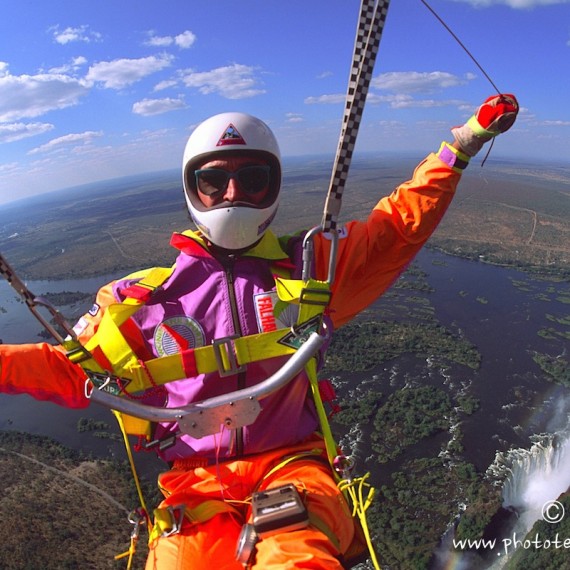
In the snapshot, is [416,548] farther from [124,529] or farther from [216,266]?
[216,266]

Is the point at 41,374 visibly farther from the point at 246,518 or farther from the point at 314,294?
the point at 314,294

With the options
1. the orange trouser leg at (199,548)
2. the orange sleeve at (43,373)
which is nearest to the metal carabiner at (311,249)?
the orange sleeve at (43,373)

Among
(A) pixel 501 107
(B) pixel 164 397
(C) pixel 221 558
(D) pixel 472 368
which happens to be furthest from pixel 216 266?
(D) pixel 472 368

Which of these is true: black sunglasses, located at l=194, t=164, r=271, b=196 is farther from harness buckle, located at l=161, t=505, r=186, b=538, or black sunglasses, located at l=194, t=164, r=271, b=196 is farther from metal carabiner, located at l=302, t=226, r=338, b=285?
harness buckle, located at l=161, t=505, r=186, b=538

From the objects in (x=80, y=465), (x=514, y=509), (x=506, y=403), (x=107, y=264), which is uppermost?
(x=107, y=264)

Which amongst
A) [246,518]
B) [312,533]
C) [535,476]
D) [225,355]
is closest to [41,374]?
[225,355]
